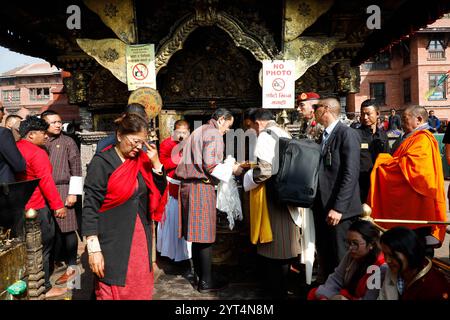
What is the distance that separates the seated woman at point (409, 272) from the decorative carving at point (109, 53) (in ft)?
17.8

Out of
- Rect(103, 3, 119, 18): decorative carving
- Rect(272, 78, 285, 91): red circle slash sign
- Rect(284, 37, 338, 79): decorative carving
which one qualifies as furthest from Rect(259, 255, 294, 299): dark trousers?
Answer: Rect(103, 3, 119, 18): decorative carving

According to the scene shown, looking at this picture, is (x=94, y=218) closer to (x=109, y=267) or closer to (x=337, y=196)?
(x=109, y=267)

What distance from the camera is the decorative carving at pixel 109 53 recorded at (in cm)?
A: 621

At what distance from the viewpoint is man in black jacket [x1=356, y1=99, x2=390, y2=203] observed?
4.15 meters

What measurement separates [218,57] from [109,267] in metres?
5.86

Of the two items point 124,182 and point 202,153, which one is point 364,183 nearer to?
point 202,153

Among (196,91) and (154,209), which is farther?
(196,91)

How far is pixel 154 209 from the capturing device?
283 cm

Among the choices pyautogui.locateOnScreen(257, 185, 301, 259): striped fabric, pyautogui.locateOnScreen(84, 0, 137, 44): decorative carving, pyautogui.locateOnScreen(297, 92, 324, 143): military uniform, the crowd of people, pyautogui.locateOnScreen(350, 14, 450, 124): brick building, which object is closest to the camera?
the crowd of people

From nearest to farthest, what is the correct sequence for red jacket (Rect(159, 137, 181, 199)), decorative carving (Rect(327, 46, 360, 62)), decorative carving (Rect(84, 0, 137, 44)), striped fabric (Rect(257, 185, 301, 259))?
striped fabric (Rect(257, 185, 301, 259)) < red jacket (Rect(159, 137, 181, 199)) < decorative carving (Rect(84, 0, 137, 44)) < decorative carving (Rect(327, 46, 360, 62))

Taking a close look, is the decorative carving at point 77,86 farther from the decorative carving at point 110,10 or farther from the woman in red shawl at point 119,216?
the woman in red shawl at point 119,216

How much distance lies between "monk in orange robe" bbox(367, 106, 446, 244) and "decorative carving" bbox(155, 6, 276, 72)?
3.06 meters

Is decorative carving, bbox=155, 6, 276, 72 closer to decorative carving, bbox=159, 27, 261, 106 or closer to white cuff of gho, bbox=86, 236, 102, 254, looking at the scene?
decorative carving, bbox=159, 27, 261, 106
